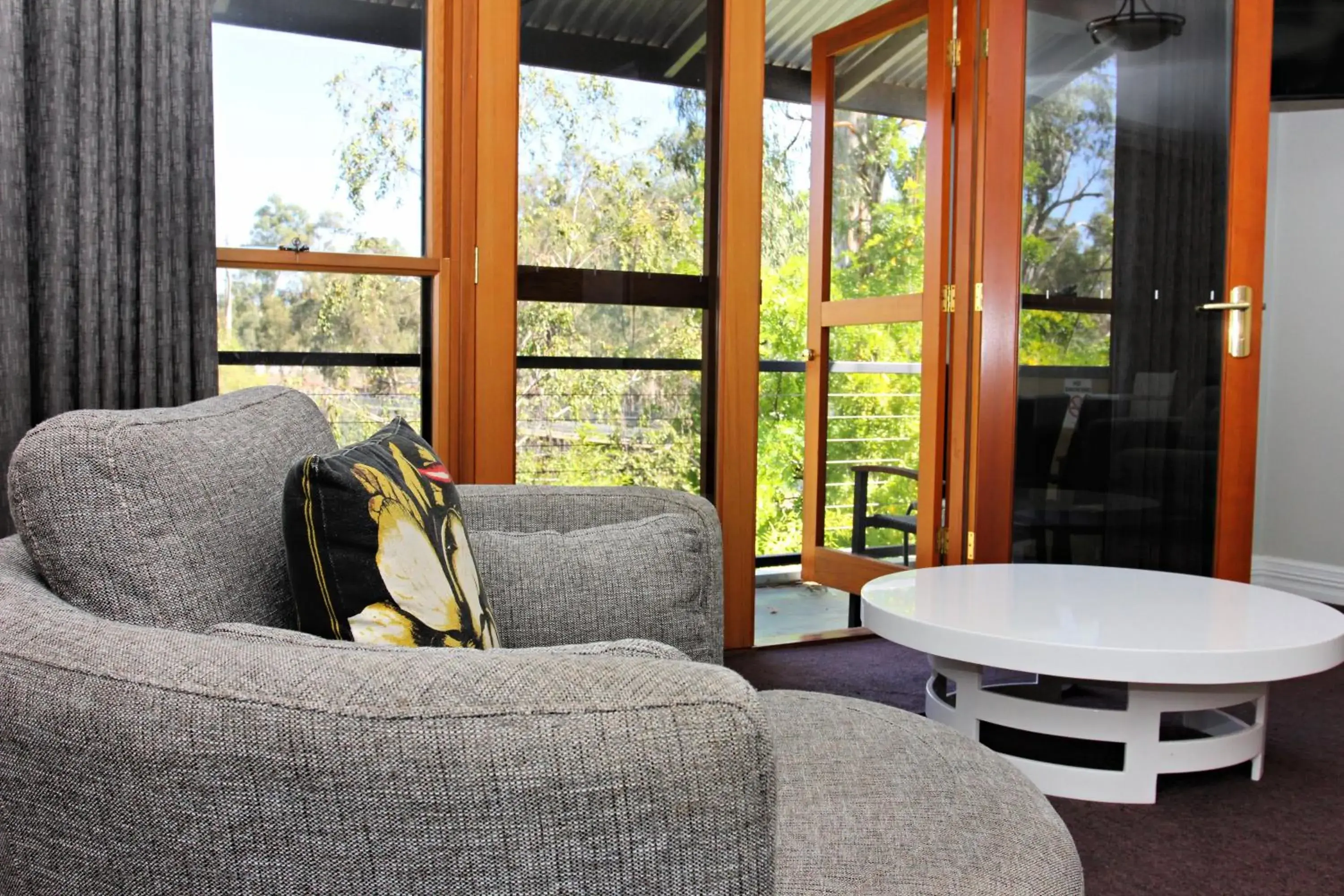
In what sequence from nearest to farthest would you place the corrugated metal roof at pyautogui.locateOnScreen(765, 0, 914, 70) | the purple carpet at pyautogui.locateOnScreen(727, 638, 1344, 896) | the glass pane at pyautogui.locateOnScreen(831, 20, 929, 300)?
1. the purple carpet at pyautogui.locateOnScreen(727, 638, 1344, 896)
2. the glass pane at pyautogui.locateOnScreen(831, 20, 929, 300)
3. the corrugated metal roof at pyautogui.locateOnScreen(765, 0, 914, 70)

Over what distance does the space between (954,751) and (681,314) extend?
2.16 metres

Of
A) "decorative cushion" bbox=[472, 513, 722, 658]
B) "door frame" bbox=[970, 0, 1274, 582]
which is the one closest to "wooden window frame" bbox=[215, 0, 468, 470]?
"decorative cushion" bbox=[472, 513, 722, 658]

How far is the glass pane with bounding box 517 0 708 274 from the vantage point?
3.13m

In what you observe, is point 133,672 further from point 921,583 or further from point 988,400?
point 988,400

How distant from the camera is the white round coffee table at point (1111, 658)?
1.99 metres

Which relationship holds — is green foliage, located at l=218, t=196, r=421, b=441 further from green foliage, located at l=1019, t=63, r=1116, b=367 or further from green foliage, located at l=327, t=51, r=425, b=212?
green foliage, located at l=1019, t=63, r=1116, b=367

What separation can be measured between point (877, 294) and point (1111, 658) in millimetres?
2491

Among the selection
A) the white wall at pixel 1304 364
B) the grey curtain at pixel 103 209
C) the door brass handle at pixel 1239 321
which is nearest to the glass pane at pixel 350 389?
the grey curtain at pixel 103 209

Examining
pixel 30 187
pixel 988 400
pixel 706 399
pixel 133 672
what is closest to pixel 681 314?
pixel 706 399

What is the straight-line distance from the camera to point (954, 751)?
4.53 ft

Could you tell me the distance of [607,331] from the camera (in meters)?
3.25

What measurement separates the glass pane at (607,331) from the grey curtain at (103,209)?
0.89 m

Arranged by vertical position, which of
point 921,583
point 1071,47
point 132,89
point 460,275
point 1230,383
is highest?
point 1071,47

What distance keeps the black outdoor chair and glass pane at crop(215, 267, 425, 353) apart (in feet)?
6.51
